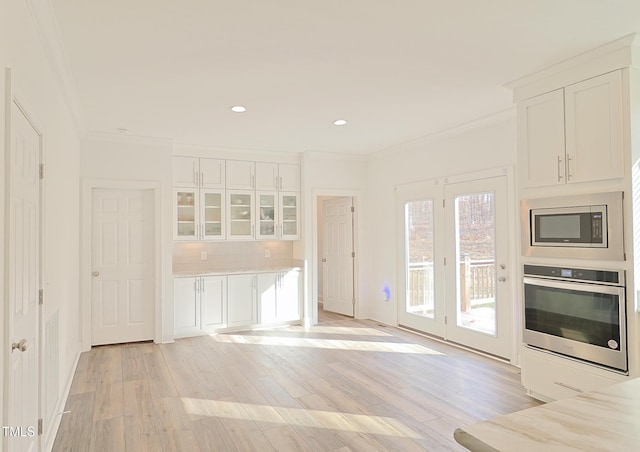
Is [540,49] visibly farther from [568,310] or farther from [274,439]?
[274,439]

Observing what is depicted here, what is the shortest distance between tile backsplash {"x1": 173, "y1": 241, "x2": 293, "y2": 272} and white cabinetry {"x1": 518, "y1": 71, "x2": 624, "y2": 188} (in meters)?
4.10

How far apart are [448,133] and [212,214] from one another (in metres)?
3.37

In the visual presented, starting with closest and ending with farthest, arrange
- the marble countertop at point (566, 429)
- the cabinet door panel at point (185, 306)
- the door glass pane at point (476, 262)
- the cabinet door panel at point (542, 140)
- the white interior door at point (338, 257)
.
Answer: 1. the marble countertop at point (566, 429)
2. the cabinet door panel at point (542, 140)
3. the door glass pane at point (476, 262)
4. the cabinet door panel at point (185, 306)
5. the white interior door at point (338, 257)

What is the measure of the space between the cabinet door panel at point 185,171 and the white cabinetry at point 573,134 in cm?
410

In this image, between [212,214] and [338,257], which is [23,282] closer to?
[212,214]

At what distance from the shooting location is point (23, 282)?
2061 mm

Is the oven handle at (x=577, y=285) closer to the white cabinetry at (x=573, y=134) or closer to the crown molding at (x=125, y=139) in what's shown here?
the white cabinetry at (x=573, y=134)

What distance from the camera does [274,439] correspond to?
9.24 feet

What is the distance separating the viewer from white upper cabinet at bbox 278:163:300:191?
20.8 feet

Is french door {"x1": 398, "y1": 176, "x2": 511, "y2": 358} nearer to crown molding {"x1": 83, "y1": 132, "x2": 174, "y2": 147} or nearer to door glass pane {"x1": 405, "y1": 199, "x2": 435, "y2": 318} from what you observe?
door glass pane {"x1": 405, "y1": 199, "x2": 435, "y2": 318}

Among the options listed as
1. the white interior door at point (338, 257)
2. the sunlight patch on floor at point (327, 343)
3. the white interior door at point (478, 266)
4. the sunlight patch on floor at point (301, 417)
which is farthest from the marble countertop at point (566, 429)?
the white interior door at point (338, 257)

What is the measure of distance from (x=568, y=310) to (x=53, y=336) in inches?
150

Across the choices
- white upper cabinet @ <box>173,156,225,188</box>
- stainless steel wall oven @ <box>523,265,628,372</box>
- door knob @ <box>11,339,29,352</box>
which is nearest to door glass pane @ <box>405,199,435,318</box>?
stainless steel wall oven @ <box>523,265,628,372</box>

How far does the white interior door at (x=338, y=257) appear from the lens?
6.82 m
